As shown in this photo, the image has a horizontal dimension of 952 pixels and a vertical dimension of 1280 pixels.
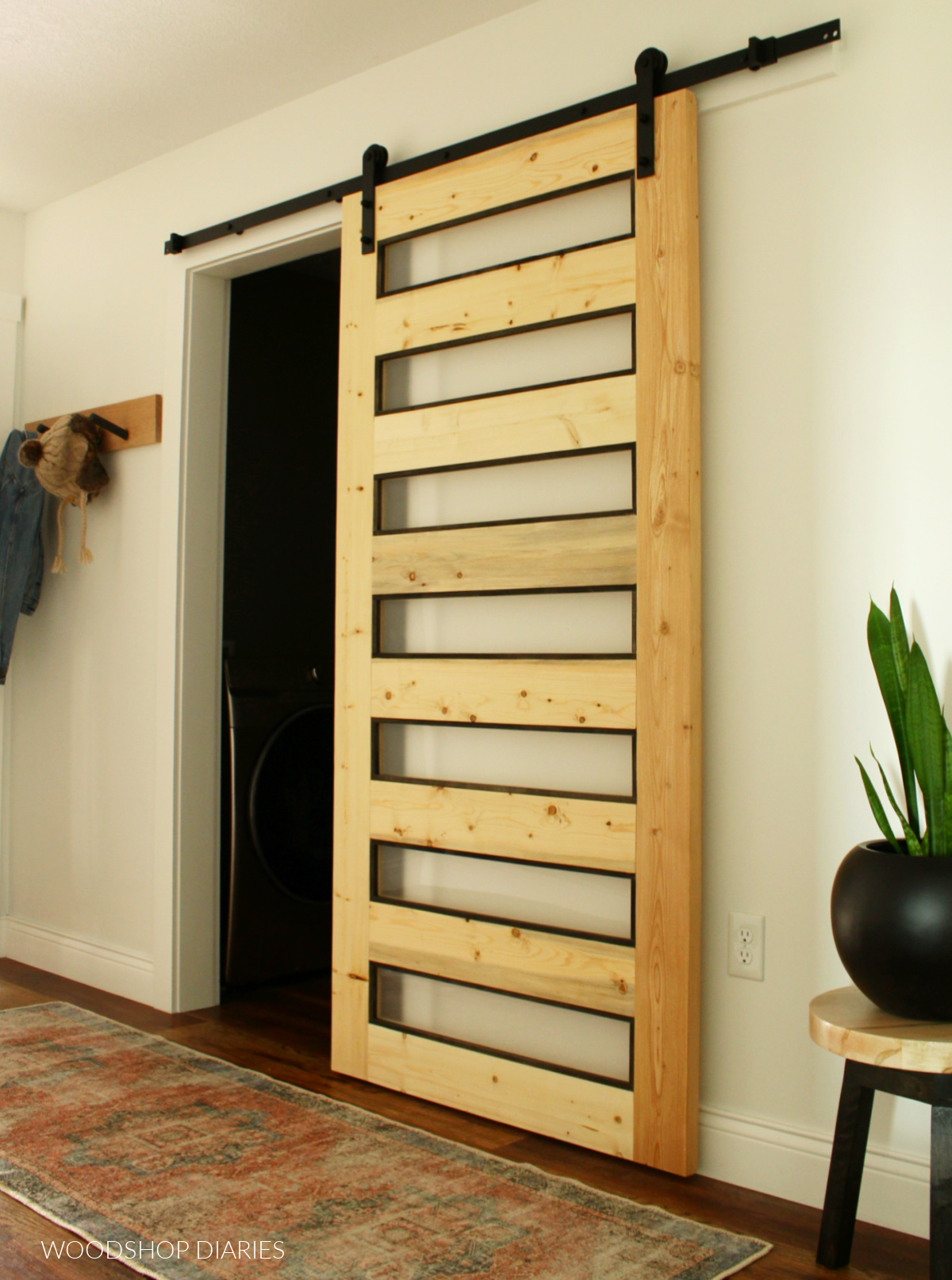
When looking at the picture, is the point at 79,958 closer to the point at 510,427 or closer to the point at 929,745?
the point at 510,427

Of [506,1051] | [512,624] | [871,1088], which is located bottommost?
[506,1051]

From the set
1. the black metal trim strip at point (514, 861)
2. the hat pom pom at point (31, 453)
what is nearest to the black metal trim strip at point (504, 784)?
the black metal trim strip at point (514, 861)

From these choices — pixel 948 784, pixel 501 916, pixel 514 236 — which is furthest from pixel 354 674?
pixel 948 784

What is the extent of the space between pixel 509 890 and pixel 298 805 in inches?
49.0

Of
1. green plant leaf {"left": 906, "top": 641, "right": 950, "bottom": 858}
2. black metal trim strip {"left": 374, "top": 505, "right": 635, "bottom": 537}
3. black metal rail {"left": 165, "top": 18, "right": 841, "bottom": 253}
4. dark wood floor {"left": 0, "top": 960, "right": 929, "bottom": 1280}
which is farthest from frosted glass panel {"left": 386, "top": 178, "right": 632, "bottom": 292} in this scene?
dark wood floor {"left": 0, "top": 960, "right": 929, "bottom": 1280}

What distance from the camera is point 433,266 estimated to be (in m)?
2.57

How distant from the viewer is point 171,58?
2.75 metres

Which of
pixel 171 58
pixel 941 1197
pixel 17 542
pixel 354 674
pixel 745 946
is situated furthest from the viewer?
pixel 17 542

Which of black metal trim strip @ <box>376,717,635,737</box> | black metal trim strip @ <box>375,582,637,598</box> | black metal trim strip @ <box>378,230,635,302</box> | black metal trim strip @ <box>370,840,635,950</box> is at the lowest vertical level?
black metal trim strip @ <box>370,840,635,950</box>

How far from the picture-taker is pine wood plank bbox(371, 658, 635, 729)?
2.19 meters

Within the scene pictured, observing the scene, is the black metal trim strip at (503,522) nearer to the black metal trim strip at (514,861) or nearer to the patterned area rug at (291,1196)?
the black metal trim strip at (514,861)

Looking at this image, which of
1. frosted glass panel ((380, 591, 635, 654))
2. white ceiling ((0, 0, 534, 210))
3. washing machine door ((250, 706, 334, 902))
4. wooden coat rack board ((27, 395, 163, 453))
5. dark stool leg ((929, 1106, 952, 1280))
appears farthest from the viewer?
washing machine door ((250, 706, 334, 902))

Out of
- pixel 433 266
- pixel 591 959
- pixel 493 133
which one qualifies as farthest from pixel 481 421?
pixel 591 959

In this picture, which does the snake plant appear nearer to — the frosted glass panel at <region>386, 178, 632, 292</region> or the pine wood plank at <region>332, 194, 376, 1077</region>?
the frosted glass panel at <region>386, 178, 632, 292</region>
